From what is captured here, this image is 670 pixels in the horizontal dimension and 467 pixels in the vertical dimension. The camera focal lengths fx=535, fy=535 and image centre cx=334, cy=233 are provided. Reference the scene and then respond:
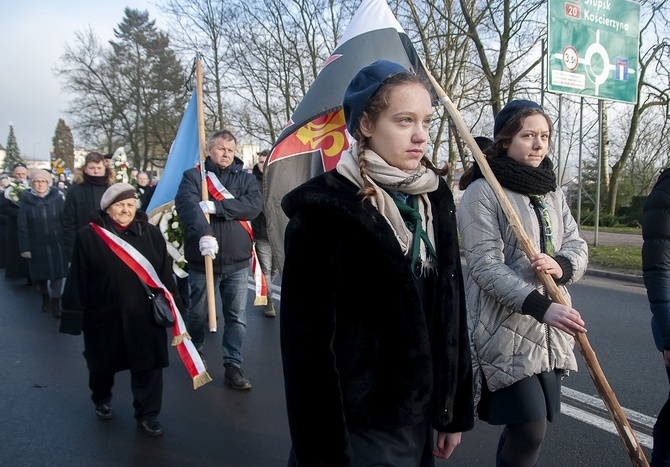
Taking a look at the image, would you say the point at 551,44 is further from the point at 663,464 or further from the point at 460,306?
the point at 460,306

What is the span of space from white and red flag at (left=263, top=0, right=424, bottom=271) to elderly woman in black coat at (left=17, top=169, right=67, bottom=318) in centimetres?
524

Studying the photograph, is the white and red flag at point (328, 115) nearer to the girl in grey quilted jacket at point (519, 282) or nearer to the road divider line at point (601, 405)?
the girl in grey quilted jacket at point (519, 282)

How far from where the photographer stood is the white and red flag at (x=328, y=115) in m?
3.50

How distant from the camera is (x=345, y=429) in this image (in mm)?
1464

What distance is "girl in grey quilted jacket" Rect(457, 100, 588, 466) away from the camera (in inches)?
86.3

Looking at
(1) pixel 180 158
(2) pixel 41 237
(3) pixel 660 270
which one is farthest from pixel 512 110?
(2) pixel 41 237

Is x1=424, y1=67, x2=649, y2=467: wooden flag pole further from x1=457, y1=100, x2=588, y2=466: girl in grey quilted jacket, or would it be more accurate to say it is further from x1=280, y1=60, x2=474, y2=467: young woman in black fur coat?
x1=280, y1=60, x2=474, y2=467: young woman in black fur coat

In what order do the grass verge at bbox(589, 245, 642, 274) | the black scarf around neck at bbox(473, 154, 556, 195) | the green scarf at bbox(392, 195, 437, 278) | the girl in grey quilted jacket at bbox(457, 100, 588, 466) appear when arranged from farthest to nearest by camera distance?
1. the grass verge at bbox(589, 245, 642, 274)
2. the black scarf around neck at bbox(473, 154, 556, 195)
3. the girl in grey quilted jacket at bbox(457, 100, 588, 466)
4. the green scarf at bbox(392, 195, 437, 278)

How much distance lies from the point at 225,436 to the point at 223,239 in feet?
5.41

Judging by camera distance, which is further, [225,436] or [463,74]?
[463,74]

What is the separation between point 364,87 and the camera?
161cm

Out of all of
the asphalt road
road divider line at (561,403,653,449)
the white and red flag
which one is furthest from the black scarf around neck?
road divider line at (561,403,653,449)

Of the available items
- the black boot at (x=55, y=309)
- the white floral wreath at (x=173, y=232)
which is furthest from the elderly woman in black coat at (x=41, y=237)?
the white floral wreath at (x=173, y=232)

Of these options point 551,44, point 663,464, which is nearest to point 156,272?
point 663,464
